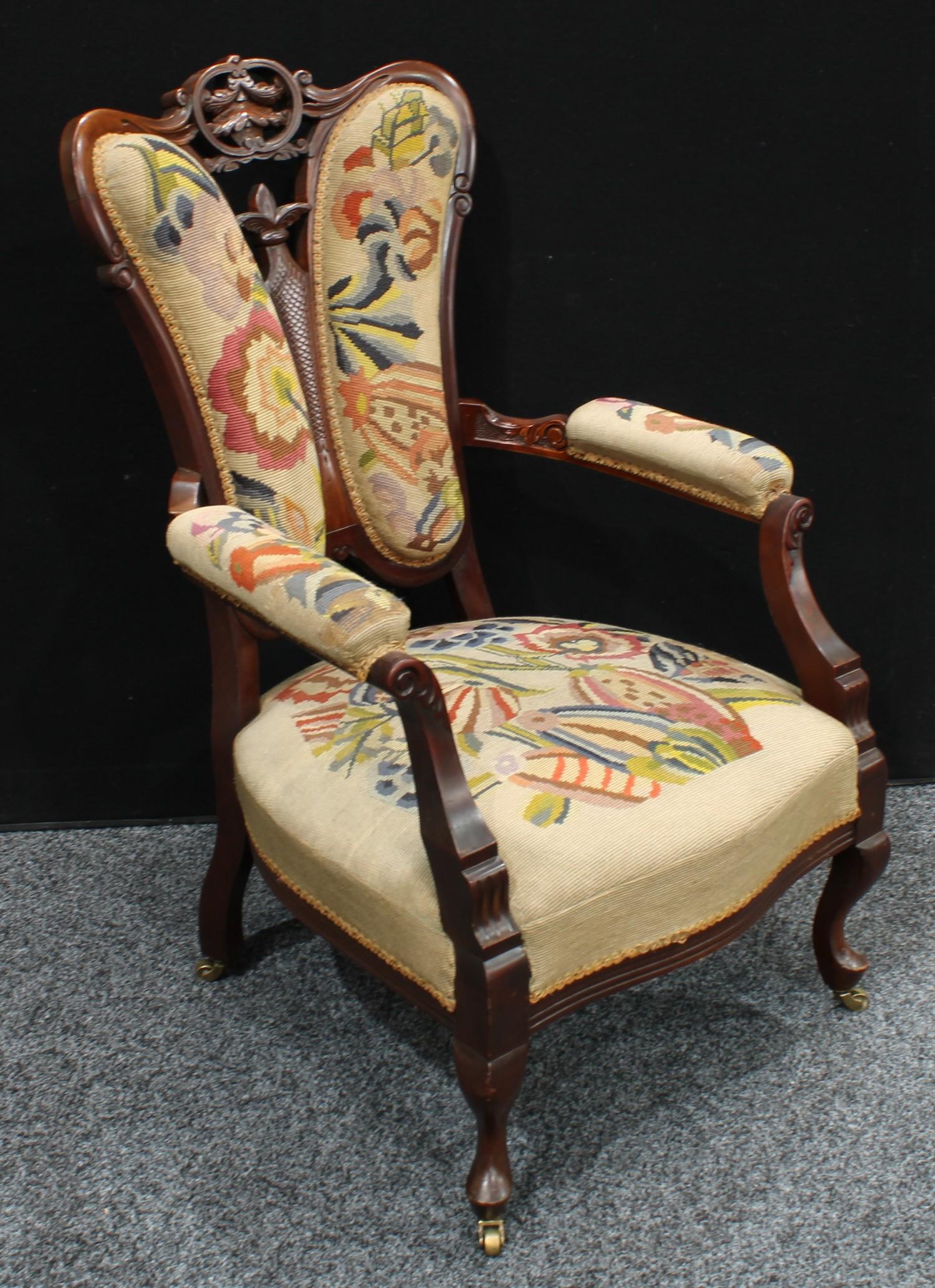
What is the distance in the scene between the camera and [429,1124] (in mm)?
1468

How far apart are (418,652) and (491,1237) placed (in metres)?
0.66

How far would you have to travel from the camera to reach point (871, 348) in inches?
75.7

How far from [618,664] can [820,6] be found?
102 cm

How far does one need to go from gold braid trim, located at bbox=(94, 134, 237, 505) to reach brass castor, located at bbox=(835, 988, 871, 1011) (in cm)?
100

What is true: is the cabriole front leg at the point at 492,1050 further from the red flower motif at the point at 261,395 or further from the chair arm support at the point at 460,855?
the red flower motif at the point at 261,395

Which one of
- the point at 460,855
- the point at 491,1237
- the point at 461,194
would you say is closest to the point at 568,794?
the point at 460,855

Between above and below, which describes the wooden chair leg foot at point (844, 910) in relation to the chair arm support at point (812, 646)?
below

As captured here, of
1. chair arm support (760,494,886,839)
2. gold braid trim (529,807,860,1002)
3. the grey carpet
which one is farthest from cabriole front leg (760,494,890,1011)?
the grey carpet

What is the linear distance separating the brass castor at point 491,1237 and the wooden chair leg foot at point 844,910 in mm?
567

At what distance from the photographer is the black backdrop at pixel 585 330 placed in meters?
1.75

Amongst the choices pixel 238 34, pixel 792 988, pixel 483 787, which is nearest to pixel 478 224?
pixel 238 34

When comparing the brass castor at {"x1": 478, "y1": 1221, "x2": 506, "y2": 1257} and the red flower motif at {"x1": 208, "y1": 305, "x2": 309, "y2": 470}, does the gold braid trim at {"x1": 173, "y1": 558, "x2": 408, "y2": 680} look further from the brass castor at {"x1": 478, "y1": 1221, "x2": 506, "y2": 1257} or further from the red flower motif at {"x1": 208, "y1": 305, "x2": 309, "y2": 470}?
the brass castor at {"x1": 478, "y1": 1221, "x2": 506, "y2": 1257}

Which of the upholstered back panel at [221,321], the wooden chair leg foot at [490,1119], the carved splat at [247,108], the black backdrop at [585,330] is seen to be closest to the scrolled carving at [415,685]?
the wooden chair leg foot at [490,1119]

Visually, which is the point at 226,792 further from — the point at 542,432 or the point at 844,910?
the point at 844,910
